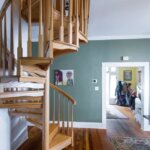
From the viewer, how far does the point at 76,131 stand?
187 inches

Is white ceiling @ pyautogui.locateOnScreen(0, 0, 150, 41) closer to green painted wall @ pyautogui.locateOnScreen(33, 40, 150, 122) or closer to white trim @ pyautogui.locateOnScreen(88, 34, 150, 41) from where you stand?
white trim @ pyautogui.locateOnScreen(88, 34, 150, 41)

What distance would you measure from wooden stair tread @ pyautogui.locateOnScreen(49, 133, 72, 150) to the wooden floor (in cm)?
33

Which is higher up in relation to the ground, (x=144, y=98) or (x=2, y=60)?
(x=2, y=60)

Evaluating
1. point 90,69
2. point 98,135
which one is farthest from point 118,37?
point 98,135

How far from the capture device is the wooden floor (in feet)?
12.4

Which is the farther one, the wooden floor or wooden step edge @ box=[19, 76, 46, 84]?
the wooden floor

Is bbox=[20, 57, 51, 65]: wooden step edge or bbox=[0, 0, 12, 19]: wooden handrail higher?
bbox=[0, 0, 12, 19]: wooden handrail

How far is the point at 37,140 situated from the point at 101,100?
2.11 meters

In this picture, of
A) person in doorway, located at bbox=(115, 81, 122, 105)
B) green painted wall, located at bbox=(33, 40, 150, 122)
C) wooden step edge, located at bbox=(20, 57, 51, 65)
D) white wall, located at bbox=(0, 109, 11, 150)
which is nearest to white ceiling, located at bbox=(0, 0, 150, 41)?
green painted wall, located at bbox=(33, 40, 150, 122)

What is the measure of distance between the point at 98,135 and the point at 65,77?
6.18ft

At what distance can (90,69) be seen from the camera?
16.7 ft

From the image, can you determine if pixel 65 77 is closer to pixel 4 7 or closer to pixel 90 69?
pixel 90 69

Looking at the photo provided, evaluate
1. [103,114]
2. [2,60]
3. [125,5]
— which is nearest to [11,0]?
[2,60]

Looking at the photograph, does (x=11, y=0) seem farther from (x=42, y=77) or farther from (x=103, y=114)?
(x=103, y=114)
